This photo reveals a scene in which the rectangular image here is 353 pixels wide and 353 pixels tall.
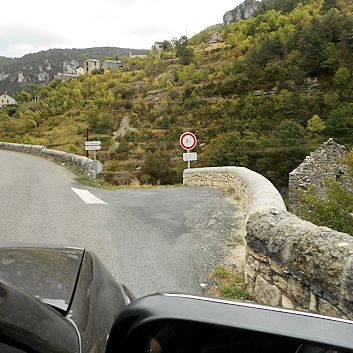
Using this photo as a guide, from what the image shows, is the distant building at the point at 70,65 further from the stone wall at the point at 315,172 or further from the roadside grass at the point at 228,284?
the roadside grass at the point at 228,284

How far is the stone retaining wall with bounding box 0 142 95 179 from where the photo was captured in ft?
49.2

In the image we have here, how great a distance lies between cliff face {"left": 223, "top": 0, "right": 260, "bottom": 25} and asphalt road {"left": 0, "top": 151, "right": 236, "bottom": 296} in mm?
132269

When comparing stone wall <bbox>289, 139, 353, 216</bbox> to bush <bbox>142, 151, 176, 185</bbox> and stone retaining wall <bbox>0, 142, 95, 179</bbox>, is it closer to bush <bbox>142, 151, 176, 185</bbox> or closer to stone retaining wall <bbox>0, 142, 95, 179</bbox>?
bush <bbox>142, 151, 176, 185</bbox>

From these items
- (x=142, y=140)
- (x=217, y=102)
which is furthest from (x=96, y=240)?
(x=217, y=102)

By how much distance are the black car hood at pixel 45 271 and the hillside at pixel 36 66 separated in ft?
537

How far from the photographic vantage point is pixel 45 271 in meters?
1.79

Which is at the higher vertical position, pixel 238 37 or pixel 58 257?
pixel 238 37

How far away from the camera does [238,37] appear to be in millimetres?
75062

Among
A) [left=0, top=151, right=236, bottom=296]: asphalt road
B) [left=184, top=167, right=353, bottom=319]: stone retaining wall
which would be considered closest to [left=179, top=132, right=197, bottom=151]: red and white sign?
[left=0, top=151, right=236, bottom=296]: asphalt road

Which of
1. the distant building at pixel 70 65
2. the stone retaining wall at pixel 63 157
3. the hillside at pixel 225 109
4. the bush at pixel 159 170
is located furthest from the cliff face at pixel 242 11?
the stone retaining wall at pixel 63 157

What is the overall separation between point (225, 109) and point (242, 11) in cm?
10436

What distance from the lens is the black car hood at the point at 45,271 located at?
1.50m

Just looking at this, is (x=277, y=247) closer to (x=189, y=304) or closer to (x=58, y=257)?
(x=58, y=257)

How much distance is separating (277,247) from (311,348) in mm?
2743
